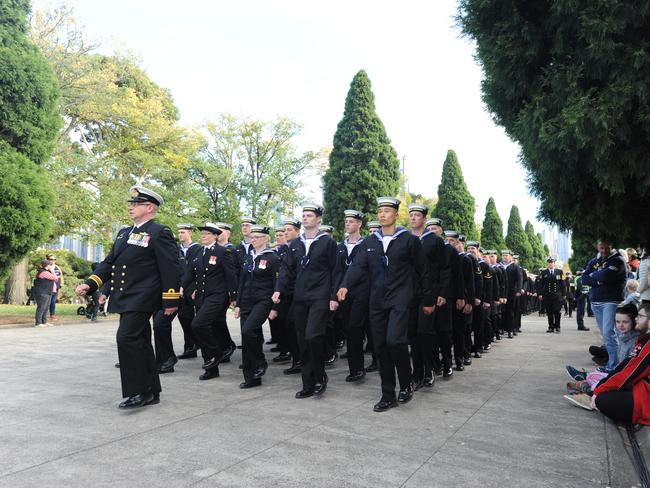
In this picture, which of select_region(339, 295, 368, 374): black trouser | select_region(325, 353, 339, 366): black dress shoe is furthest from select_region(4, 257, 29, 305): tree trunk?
select_region(339, 295, 368, 374): black trouser

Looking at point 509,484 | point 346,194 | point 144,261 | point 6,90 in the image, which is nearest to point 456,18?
point 144,261

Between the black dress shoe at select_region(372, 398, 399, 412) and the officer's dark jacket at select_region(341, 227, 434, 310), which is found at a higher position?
the officer's dark jacket at select_region(341, 227, 434, 310)

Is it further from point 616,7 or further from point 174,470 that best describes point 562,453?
point 616,7

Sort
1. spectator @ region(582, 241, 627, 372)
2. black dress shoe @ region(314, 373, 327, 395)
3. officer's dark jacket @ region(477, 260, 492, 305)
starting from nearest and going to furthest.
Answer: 1. black dress shoe @ region(314, 373, 327, 395)
2. spectator @ region(582, 241, 627, 372)
3. officer's dark jacket @ region(477, 260, 492, 305)

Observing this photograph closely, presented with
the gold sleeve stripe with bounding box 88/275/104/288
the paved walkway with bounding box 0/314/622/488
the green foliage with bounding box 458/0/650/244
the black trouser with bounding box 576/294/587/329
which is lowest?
the paved walkway with bounding box 0/314/622/488

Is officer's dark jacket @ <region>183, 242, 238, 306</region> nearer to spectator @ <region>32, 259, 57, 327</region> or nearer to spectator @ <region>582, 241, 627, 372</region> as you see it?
spectator @ <region>582, 241, 627, 372</region>

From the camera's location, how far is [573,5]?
15.1 feet

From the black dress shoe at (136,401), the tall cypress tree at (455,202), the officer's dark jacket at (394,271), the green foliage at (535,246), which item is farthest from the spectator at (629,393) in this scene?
the green foliage at (535,246)

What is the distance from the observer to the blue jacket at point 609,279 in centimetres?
797

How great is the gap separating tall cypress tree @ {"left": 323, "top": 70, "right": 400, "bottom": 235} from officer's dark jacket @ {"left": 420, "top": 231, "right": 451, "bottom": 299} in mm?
16223

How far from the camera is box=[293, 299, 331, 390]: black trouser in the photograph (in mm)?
6074

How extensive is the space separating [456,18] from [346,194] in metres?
18.1

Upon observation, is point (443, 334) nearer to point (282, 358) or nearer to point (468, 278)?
point (468, 278)

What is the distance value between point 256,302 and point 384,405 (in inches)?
97.7
